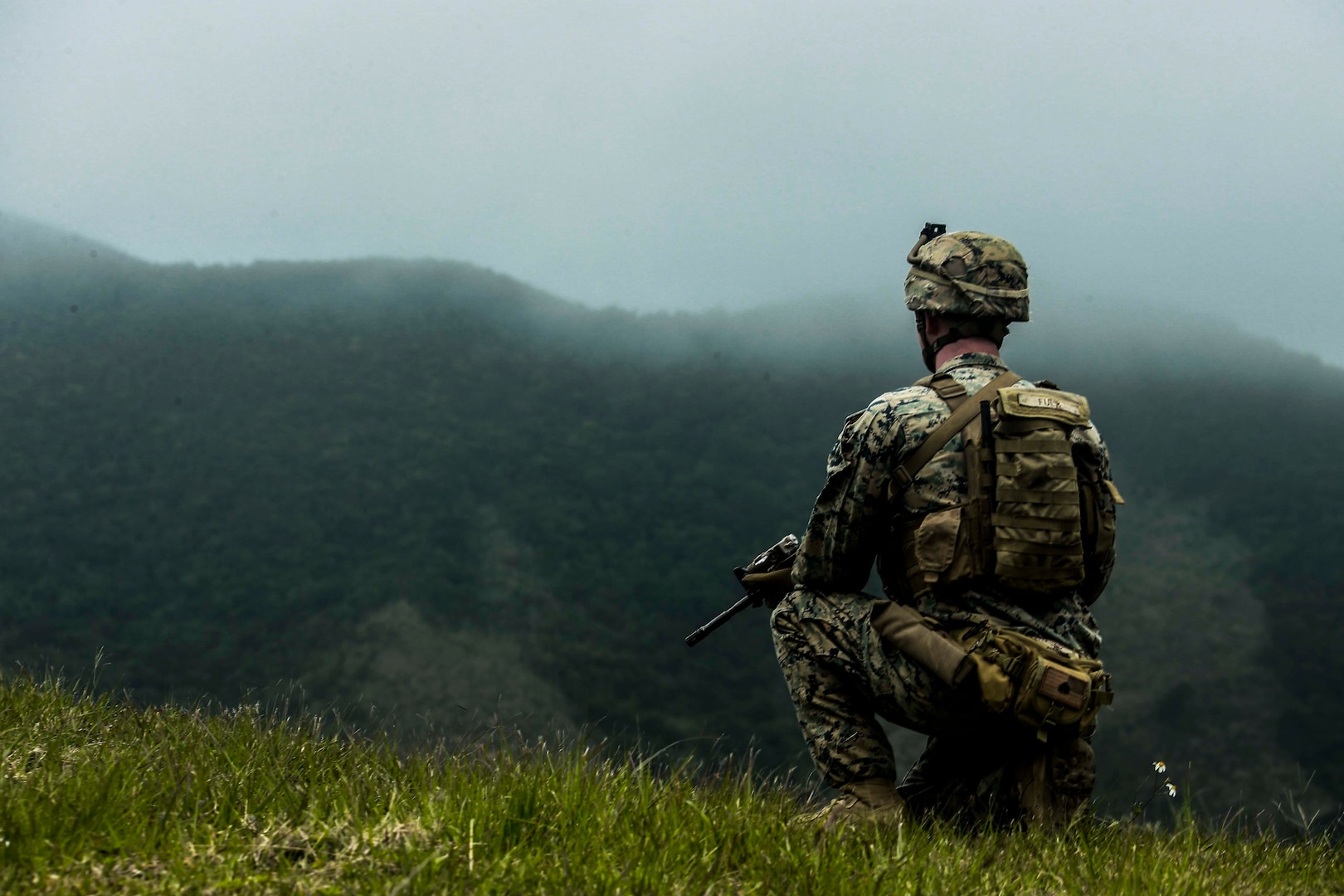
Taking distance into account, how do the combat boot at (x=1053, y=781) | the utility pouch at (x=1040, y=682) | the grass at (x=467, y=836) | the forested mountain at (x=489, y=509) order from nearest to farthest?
the grass at (x=467, y=836)
the utility pouch at (x=1040, y=682)
the combat boot at (x=1053, y=781)
the forested mountain at (x=489, y=509)

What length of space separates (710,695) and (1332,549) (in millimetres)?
47563

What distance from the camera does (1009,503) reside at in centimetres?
425

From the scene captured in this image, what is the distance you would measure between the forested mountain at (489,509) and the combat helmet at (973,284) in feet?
218

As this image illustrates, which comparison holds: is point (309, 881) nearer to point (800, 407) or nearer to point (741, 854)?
point (741, 854)

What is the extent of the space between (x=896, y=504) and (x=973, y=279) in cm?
107

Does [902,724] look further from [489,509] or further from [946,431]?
[489,509]

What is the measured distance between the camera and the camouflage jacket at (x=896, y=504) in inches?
174

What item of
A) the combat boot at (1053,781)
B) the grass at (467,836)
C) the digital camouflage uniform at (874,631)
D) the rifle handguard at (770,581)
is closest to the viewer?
the grass at (467,836)

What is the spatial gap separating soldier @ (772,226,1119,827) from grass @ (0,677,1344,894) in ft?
1.55

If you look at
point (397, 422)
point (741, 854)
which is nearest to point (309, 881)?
point (741, 854)

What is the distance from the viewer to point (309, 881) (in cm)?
261

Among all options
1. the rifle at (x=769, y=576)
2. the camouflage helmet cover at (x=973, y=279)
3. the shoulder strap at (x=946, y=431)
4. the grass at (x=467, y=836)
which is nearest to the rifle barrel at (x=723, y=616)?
the rifle at (x=769, y=576)

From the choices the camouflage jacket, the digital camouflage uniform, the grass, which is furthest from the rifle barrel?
the grass

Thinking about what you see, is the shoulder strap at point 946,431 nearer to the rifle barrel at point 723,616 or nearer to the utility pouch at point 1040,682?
the utility pouch at point 1040,682
